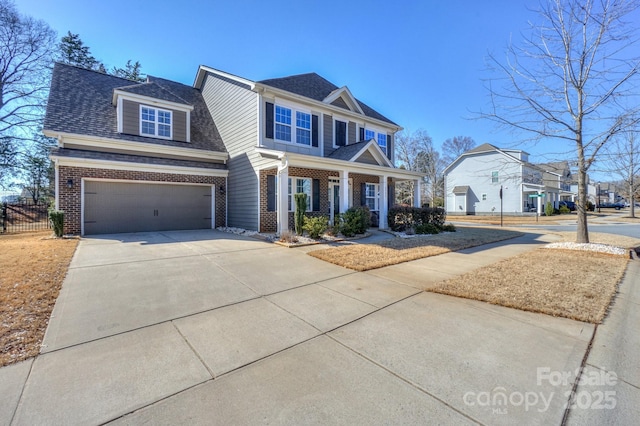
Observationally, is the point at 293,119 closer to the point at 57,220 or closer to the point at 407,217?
the point at 407,217

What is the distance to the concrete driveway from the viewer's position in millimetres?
2059

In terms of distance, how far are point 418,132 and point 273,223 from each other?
31325 mm

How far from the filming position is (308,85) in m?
14.2

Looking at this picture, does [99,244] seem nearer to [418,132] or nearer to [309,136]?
[309,136]

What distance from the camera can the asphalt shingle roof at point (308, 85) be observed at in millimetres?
12559

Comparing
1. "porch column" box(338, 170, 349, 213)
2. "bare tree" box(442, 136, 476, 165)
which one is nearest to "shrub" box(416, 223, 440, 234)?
"porch column" box(338, 170, 349, 213)

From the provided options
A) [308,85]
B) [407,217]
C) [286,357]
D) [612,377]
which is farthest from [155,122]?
[612,377]

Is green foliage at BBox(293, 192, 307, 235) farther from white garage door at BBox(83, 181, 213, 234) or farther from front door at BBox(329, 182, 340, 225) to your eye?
white garage door at BBox(83, 181, 213, 234)

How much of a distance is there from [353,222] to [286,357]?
8071 mm

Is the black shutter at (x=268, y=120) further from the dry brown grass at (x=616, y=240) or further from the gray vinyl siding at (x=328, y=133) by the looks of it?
the dry brown grass at (x=616, y=240)

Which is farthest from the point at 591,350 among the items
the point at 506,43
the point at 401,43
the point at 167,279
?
the point at 401,43

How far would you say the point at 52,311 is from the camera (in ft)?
12.4

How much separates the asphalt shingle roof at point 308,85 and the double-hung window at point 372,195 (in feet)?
14.3

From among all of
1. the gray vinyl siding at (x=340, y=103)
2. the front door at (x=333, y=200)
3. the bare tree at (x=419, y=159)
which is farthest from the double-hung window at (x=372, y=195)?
the bare tree at (x=419, y=159)
